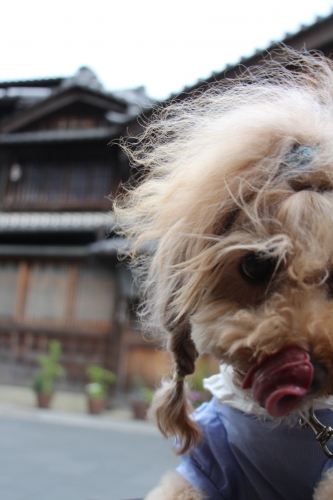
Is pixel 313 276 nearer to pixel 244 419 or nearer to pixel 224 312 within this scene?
pixel 224 312

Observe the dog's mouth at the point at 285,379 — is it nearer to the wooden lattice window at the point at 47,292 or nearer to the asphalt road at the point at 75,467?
the asphalt road at the point at 75,467

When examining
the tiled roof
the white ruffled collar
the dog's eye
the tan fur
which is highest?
the tiled roof

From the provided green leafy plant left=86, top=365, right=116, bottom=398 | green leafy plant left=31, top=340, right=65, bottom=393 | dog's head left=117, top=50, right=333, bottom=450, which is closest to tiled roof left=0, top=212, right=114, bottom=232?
green leafy plant left=31, top=340, right=65, bottom=393

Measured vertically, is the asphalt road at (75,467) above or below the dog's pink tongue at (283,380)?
below

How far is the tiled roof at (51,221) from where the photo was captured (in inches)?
339

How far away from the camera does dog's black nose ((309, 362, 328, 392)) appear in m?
0.85

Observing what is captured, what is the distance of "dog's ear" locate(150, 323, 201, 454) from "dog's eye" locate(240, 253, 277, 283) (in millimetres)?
329

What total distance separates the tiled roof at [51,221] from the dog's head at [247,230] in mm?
6900

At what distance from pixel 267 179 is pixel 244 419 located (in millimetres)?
713

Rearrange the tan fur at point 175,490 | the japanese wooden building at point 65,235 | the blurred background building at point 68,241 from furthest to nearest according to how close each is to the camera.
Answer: the japanese wooden building at point 65,235 → the blurred background building at point 68,241 → the tan fur at point 175,490

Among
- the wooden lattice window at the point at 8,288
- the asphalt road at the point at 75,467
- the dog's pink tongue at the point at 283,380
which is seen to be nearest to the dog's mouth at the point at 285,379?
the dog's pink tongue at the point at 283,380

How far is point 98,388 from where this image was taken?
271 inches

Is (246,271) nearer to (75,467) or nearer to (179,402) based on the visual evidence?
(179,402)

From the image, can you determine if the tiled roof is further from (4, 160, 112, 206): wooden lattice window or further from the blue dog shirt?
the blue dog shirt
